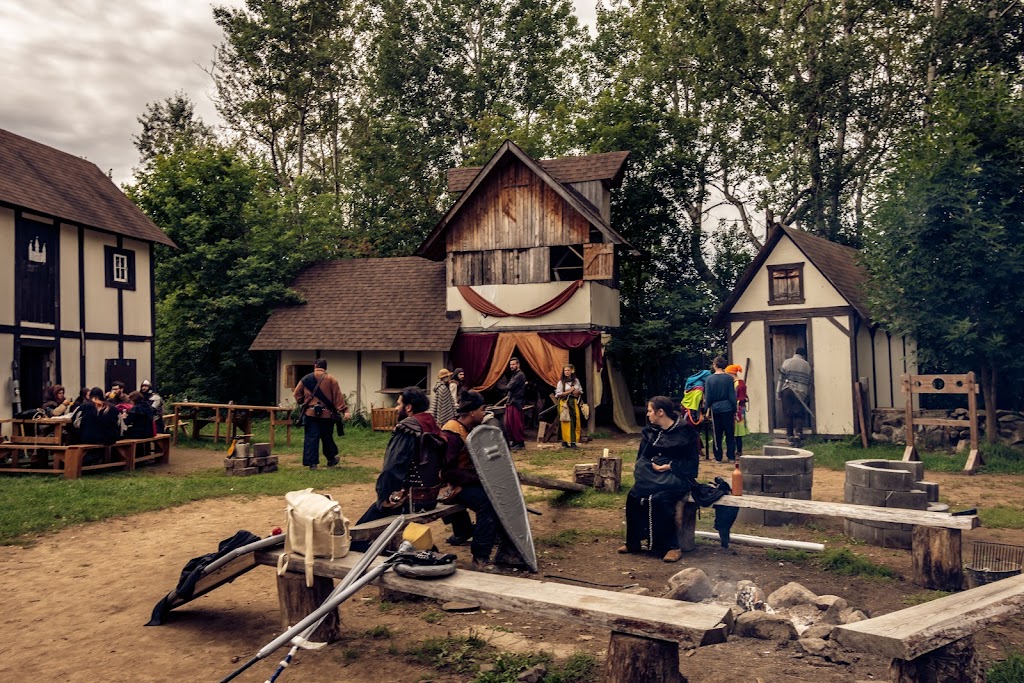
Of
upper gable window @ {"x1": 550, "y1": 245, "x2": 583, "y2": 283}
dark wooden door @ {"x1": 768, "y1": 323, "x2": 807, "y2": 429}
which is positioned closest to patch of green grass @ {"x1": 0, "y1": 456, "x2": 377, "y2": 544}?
upper gable window @ {"x1": 550, "y1": 245, "x2": 583, "y2": 283}

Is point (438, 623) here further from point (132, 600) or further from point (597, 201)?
point (597, 201)

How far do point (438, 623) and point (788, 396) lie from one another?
14.5m

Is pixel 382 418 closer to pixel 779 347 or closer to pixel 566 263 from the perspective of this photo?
pixel 566 263

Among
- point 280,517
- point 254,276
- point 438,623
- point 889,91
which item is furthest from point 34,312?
point 889,91

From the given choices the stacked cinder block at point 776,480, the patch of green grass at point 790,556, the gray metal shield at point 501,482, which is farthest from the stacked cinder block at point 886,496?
the gray metal shield at point 501,482

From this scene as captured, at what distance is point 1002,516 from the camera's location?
934 centimetres

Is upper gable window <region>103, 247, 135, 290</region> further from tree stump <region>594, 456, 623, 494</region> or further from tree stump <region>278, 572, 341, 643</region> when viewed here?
tree stump <region>278, 572, 341, 643</region>

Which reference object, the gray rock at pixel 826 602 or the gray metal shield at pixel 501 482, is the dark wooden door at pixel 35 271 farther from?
the gray rock at pixel 826 602

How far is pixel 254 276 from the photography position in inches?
940

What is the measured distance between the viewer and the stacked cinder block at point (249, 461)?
12.9 meters

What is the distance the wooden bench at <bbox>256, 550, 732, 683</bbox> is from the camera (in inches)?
157

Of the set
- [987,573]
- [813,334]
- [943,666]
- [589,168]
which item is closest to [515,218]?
[589,168]

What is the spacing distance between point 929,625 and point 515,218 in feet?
57.5

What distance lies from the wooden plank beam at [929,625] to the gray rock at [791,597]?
3.97 feet
